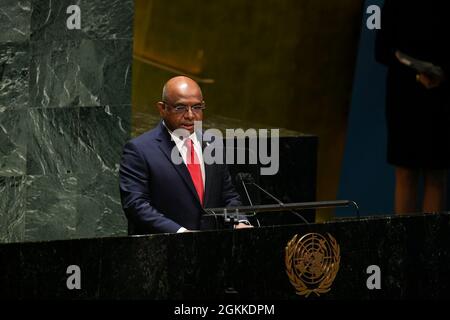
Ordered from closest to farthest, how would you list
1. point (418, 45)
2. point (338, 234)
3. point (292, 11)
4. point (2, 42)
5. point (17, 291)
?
point (17, 291)
point (338, 234)
point (2, 42)
point (418, 45)
point (292, 11)

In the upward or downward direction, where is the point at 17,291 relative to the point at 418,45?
downward

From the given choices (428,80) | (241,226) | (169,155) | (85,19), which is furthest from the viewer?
(428,80)

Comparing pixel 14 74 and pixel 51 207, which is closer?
pixel 14 74

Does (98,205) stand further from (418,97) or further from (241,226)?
(241,226)

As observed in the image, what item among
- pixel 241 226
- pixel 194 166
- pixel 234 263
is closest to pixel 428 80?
pixel 194 166

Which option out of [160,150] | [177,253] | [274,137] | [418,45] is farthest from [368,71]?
[177,253]

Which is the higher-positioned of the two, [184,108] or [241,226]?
[184,108]

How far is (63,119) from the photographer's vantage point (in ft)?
26.9

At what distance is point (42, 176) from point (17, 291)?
3.14 metres

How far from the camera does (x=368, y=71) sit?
31.2ft

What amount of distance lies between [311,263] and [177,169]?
0.94 metres

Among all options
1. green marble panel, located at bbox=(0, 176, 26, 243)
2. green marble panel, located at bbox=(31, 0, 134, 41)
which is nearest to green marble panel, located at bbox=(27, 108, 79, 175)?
green marble panel, located at bbox=(0, 176, 26, 243)

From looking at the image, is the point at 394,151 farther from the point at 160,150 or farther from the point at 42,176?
the point at 160,150

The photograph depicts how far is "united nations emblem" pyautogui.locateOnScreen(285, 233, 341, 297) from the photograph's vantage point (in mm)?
5531
